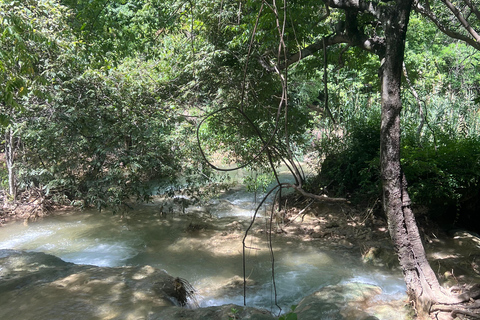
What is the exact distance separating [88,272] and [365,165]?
15.2 ft

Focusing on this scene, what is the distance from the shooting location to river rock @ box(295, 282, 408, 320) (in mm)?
3021

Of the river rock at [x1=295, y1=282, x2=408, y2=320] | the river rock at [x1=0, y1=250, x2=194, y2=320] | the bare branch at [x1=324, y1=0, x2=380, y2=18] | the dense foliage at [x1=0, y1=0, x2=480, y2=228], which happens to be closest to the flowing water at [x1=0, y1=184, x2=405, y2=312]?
the river rock at [x1=295, y1=282, x2=408, y2=320]

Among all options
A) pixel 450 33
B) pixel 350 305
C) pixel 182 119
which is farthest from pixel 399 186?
pixel 182 119

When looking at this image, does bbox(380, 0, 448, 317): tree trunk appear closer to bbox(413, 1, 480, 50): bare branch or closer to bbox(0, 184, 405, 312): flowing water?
bbox(0, 184, 405, 312): flowing water

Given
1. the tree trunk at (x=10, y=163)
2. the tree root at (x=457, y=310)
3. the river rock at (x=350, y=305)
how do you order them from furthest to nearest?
1. the tree trunk at (x=10, y=163)
2. the river rock at (x=350, y=305)
3. the tree root at (x=457, y=310)

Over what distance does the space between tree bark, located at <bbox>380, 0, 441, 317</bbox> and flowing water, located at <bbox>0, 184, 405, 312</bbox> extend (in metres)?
0.88

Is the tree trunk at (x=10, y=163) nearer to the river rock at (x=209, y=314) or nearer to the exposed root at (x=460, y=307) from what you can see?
the river rock at (x=209, y=314)

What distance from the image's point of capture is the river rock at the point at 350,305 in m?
3.02

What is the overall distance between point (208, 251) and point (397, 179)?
3405mm

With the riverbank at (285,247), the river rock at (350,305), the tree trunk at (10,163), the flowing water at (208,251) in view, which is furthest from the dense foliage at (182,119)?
the river rock at (350,305)

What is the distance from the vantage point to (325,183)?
6.85 meters

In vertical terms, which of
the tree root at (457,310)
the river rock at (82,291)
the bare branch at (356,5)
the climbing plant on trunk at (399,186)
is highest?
the bare branch at (356,5)

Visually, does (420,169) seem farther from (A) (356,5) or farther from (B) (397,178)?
(A) (356,5)

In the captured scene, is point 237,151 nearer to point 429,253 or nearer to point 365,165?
point 365,165
